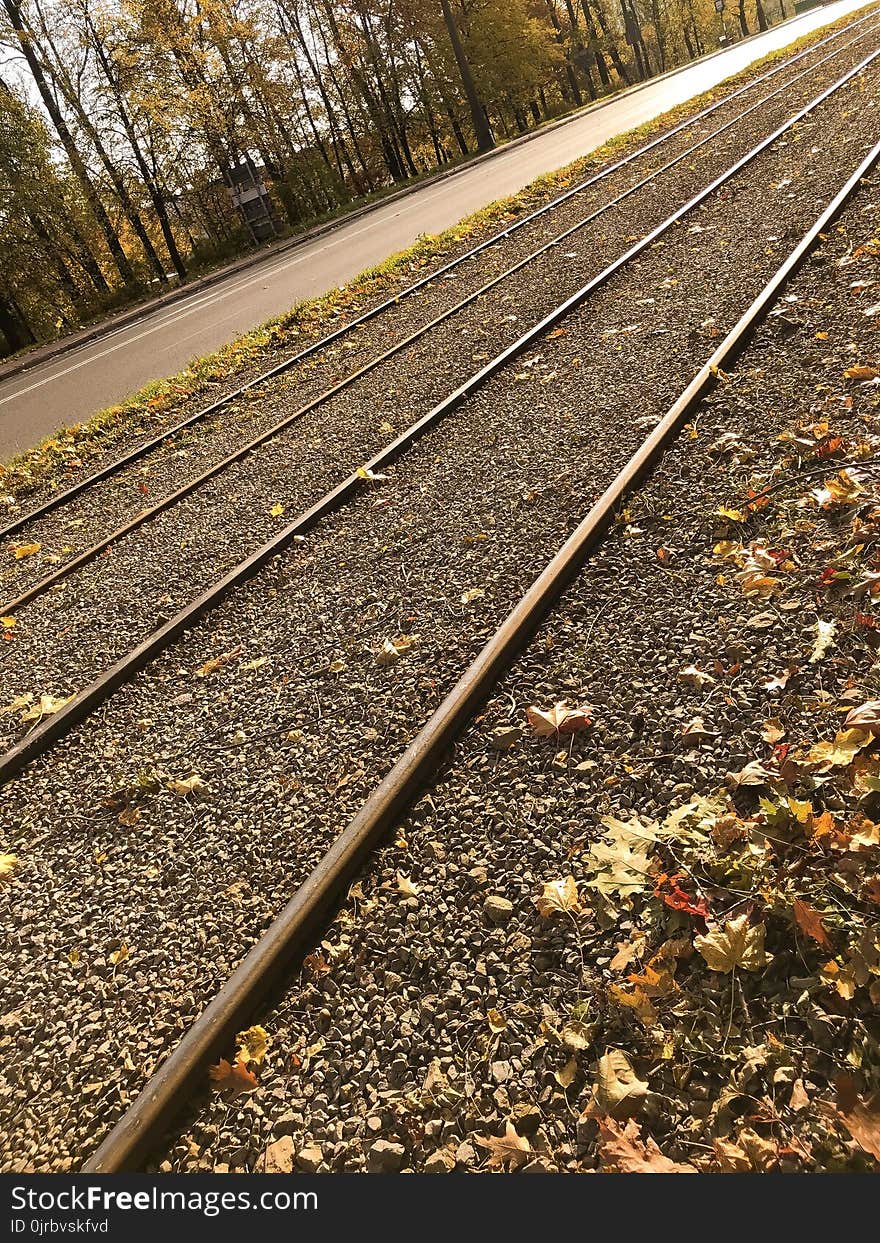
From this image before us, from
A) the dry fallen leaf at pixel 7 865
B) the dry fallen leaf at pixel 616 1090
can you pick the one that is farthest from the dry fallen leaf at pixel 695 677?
the dry fallen leaf at pixel 7 865

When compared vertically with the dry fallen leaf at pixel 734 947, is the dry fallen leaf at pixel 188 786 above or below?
above

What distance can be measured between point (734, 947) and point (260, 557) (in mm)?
4092

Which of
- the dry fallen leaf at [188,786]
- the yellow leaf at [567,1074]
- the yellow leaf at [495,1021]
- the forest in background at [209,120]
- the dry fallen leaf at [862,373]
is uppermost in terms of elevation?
the forest in background at [209,120]

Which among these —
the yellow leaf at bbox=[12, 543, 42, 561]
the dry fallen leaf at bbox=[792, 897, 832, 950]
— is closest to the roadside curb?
the yellow leaf at bbox=[12, 543, 42, 561]

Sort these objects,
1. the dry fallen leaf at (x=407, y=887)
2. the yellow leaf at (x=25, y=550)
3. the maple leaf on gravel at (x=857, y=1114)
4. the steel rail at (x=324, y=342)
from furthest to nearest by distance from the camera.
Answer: the steel rail at (x=324, y=342) < the yellow leaf at (x=25, y=550) < the dry fallen leaf at (x=407, y=887) < the maple leaf on gravel at (x=857, y=1114)

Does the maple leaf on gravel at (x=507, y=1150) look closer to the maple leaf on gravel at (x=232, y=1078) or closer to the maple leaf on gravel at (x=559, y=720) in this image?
the maple leaf on gravel at (x=232, y=1078)

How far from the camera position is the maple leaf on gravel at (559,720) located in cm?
314

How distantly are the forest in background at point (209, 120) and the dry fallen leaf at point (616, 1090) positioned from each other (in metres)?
27.3

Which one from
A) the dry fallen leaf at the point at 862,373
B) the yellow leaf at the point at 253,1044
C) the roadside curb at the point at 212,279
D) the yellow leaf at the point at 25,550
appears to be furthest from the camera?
the roadside curb at the point at 212,279

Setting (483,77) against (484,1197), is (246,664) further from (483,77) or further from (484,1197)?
(483,77)

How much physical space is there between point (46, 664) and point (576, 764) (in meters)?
3.98

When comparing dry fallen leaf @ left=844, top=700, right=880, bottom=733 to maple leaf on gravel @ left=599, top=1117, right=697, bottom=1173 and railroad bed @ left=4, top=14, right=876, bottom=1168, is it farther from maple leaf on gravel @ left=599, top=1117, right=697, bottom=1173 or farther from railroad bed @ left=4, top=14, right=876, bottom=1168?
railroad bed @ left=4, top=14, right=876, bottom=1168

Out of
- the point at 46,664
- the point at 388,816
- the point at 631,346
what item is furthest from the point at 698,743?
the point at 631,346

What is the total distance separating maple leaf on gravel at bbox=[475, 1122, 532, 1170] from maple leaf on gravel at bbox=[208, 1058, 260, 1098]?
762mm
